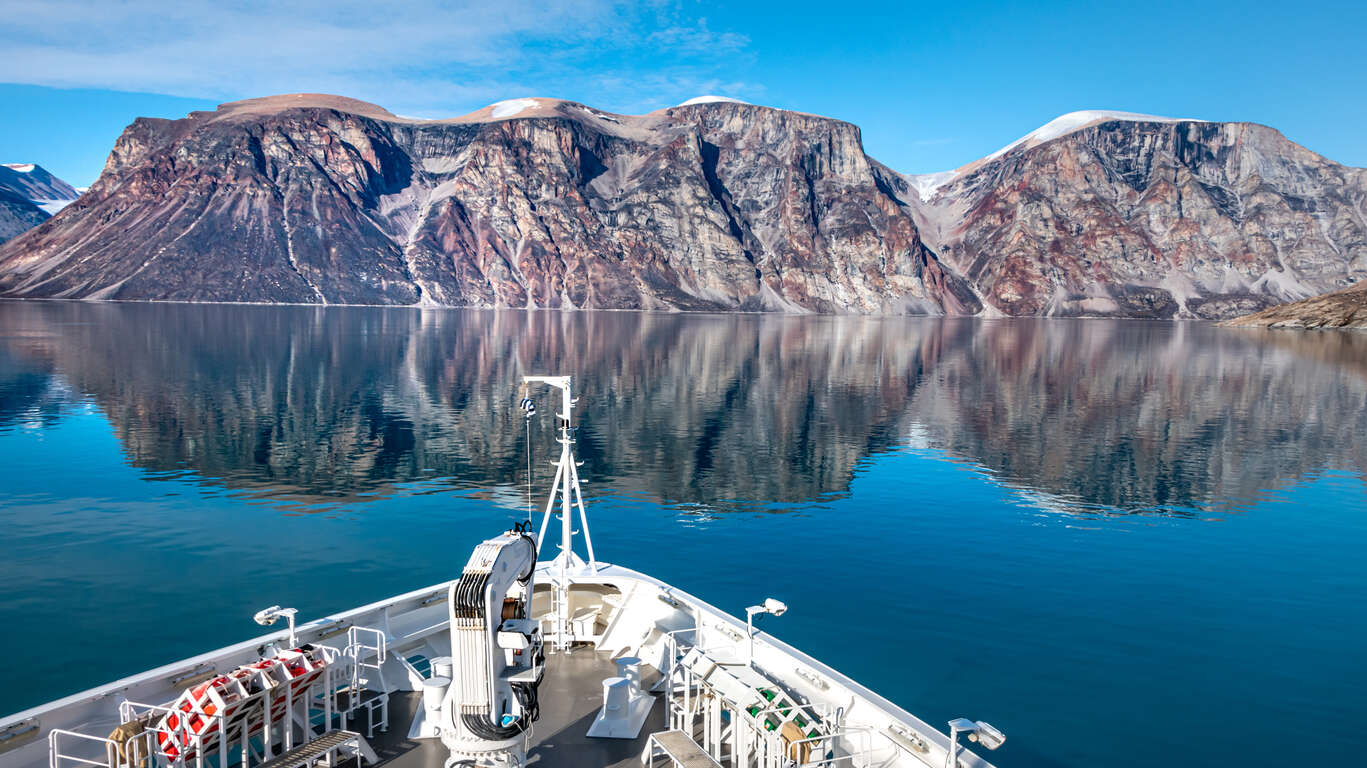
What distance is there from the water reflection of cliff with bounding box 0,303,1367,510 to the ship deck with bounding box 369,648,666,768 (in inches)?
1047

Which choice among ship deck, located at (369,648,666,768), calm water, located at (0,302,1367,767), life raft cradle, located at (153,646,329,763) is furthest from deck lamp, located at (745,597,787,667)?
life raft cradle, located at (153,646,329,763)

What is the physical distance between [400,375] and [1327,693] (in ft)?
301

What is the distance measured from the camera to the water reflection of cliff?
50.8m

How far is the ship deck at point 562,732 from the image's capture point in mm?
15109

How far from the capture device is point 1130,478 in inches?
2031

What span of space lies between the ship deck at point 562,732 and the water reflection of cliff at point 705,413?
26.6 metres

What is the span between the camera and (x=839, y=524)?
40.4m

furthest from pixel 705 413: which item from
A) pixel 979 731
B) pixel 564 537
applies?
pixel 979 731

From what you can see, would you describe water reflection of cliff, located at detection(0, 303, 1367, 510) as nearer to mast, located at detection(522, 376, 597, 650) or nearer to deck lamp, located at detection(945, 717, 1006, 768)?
mast, located at detection(522, 376, 597, 650)

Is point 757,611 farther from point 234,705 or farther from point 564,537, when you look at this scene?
point 234,705

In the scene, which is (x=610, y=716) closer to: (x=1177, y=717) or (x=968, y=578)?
(x=1177, y=717)

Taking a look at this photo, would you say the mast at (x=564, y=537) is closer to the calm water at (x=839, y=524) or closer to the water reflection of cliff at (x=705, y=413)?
the calm water at (x=839, y=524)

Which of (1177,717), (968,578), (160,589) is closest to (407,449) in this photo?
(160,589)

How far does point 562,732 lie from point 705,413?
5793cm
